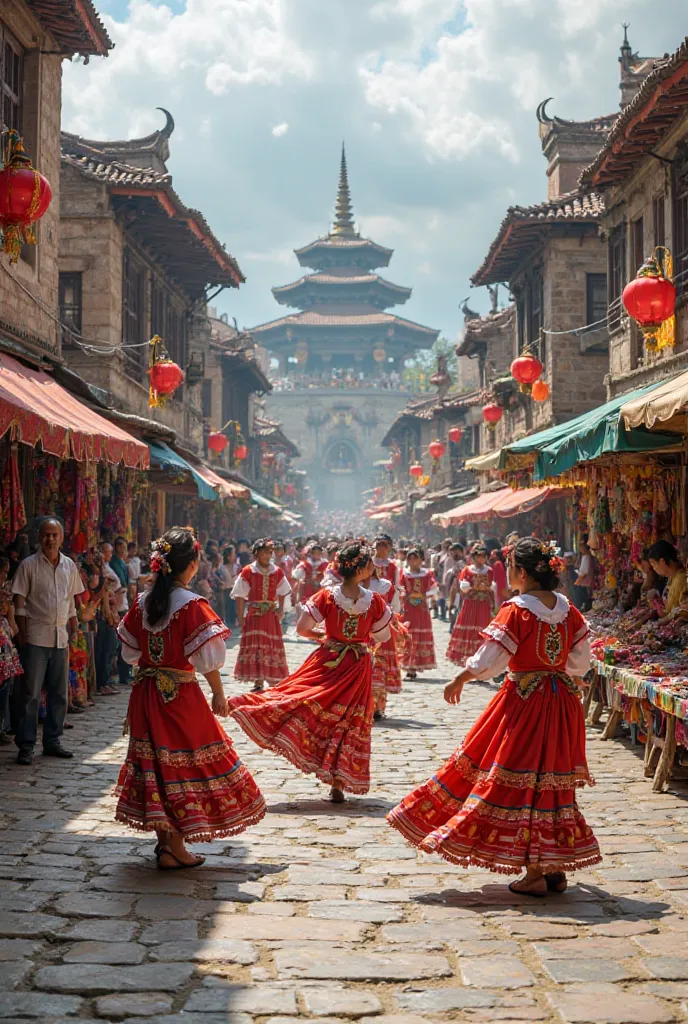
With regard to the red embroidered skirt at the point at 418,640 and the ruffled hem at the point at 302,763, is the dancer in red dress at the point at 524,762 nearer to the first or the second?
the ruffled hem at the point at 302,763

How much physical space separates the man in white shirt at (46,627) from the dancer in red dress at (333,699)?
186 centimetres

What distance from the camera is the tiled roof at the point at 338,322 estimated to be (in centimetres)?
7750

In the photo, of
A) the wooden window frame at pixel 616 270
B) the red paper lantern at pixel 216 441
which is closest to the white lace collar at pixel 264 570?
the wooden window frame at pixel 616 270

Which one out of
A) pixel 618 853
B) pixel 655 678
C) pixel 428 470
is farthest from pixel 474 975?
pixel 428 470

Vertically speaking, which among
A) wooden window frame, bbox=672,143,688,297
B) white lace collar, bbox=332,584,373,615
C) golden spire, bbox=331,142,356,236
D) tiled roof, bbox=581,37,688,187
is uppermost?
golden spire, bbox=331,142,356,236

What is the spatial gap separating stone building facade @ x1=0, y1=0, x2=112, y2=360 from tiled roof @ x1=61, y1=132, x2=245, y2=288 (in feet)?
15.0

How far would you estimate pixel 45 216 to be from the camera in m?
13.0

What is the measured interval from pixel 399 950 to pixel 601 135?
23.2 m

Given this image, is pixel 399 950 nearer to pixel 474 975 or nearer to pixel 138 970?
pixel 474 975

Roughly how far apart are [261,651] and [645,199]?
7416 millimetres

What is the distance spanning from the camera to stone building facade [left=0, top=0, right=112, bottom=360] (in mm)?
11898

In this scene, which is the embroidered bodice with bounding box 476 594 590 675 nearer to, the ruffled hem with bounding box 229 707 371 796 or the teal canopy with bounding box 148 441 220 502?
the ruffled hem with bounding box 229 707 371 796

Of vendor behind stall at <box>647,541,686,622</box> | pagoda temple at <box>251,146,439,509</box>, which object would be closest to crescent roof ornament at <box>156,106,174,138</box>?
vendor behind stall at <box>647,541,686,622</box>

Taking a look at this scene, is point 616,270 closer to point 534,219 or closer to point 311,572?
point 534,219
